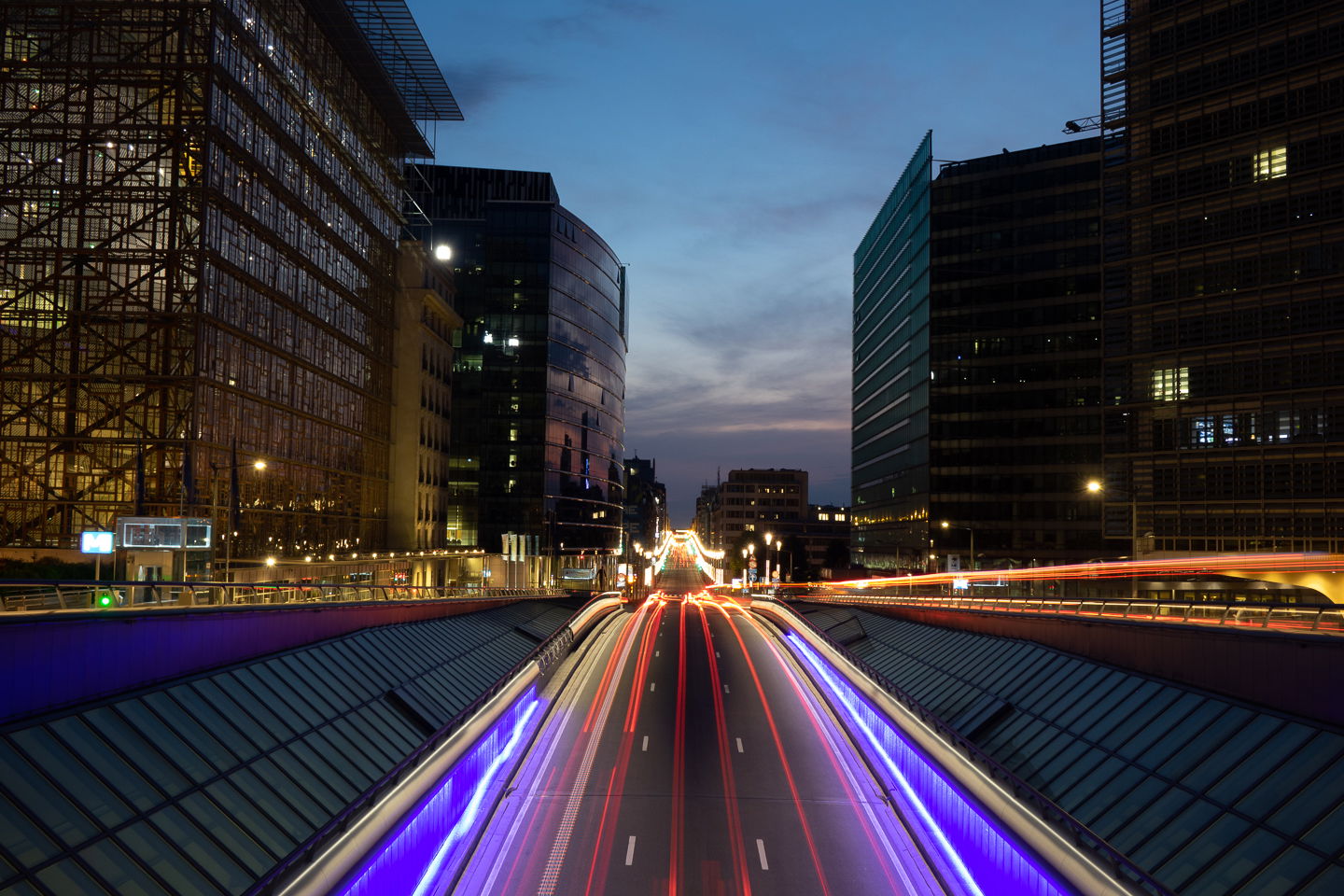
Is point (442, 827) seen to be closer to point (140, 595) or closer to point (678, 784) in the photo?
point (140, 595)

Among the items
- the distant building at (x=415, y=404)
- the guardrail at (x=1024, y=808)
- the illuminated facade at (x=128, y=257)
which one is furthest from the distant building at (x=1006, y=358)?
the guardrail at (x=1024, y=808)

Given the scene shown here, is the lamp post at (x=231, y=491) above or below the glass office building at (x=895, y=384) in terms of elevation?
below

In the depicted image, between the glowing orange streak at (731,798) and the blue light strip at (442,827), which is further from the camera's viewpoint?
the glowing orange streak at (731,798)

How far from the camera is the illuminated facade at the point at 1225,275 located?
184ft

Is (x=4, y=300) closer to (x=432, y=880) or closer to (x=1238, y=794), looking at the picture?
(x=432, y=880)

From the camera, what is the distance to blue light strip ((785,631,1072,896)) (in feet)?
66.6

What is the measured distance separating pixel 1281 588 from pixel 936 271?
217 feet

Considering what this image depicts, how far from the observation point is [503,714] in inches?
1273

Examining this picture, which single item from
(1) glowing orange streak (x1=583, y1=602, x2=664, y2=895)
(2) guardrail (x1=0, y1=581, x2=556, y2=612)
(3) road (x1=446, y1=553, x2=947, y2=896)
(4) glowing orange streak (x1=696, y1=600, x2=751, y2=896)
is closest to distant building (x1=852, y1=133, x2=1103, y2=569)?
(3) road (x1=446, y1=553, x2=947, y2=896)

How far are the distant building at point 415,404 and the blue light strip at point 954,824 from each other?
70.8 meters

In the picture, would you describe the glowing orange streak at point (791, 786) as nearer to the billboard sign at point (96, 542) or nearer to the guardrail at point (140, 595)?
the guardrail at point (140, 595)

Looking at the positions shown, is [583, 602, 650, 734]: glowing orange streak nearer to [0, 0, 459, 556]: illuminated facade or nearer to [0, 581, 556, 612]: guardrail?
[0, 581, 556, 612]: guardrail

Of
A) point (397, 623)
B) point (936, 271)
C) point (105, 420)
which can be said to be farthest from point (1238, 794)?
point (936, 271)

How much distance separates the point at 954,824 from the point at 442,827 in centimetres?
1249
